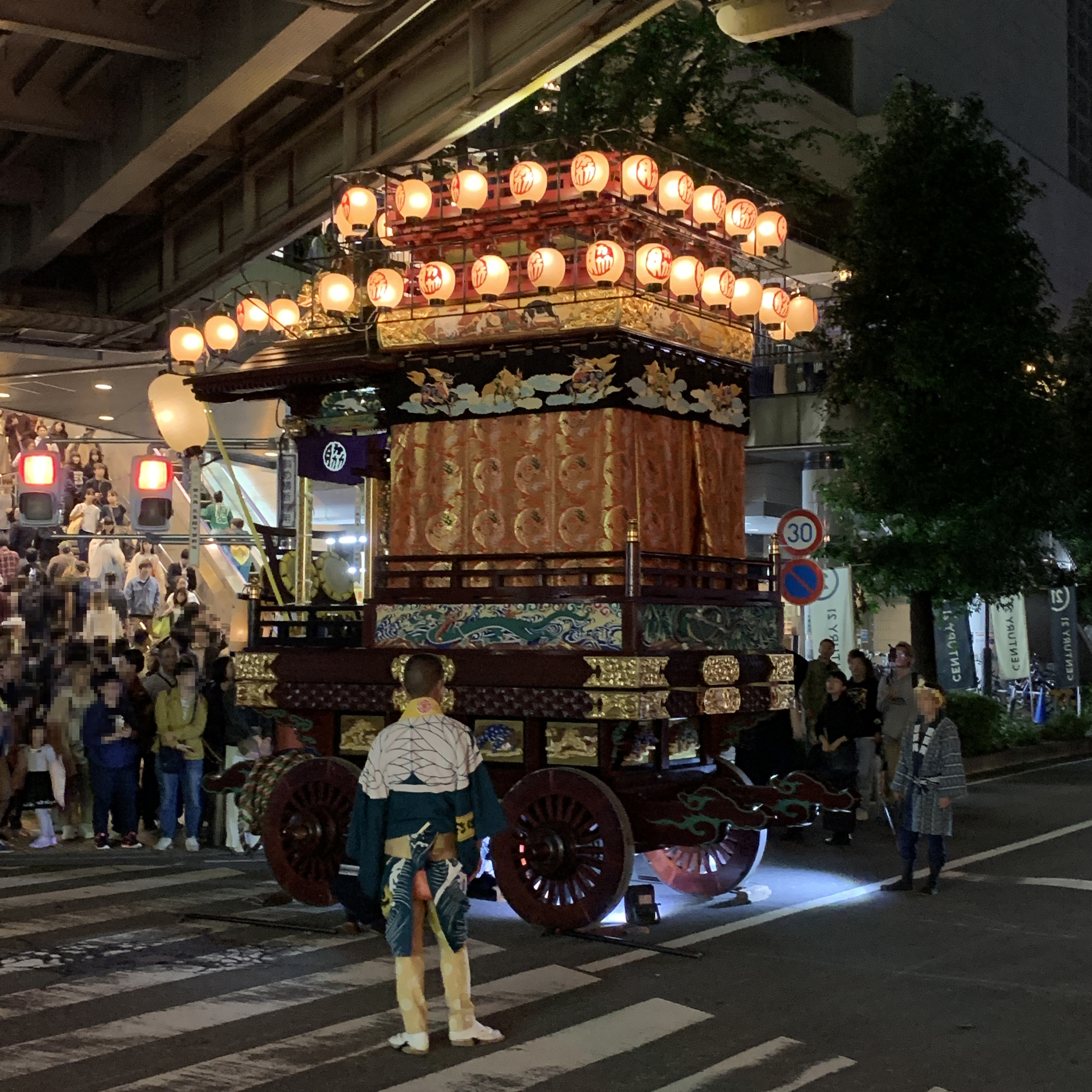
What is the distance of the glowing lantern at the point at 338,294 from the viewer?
1127 centimetres

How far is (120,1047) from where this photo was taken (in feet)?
22.1

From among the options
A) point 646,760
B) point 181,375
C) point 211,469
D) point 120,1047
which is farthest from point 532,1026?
point 211,469

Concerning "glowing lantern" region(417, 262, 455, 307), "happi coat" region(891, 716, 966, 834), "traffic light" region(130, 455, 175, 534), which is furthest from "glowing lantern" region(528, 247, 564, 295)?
"traffic light" region(130, 455, 175, 534)

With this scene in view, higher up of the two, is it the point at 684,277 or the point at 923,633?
the point at 684,277

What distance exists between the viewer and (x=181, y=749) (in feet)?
42.9

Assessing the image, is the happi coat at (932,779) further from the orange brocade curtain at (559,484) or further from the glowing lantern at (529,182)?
the glowing lantern at (529,182)

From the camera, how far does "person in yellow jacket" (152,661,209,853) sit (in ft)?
42.9

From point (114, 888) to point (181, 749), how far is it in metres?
2.27

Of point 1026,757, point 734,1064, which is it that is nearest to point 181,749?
point 734,1064

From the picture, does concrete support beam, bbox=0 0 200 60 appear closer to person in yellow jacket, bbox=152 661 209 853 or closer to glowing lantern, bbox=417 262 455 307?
glowing lantern, bbox=417 262 455 307

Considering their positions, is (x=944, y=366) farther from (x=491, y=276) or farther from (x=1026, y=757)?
(x=491, y=276)

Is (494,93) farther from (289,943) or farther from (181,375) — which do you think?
(289,943)

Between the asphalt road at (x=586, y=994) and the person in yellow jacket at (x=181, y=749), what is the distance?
60.7 inches

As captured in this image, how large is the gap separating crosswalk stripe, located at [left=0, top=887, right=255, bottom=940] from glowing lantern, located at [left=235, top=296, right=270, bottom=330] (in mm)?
4637
